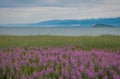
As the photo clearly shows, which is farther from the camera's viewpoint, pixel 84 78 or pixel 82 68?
pixel 82 68

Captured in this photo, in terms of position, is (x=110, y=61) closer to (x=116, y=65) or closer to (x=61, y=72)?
(x=116, y=65)

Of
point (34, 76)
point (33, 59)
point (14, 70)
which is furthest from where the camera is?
point (33, 59)

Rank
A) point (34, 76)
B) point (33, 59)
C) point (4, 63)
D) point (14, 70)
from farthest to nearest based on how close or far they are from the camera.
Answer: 1. point (33, 59)
2. point (4, 63)
3. point (14, 70)
4. point (34, 76)

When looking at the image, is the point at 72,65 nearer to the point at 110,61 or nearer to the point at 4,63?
the point at 110,61

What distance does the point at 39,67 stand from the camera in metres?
5.75

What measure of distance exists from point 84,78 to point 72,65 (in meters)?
0.97

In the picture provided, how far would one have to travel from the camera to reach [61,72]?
530 cm

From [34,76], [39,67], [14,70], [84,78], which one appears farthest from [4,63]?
[84,78]

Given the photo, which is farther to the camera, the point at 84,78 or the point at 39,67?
the point at 39,67

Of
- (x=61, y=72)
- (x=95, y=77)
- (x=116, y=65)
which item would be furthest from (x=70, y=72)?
(x=116, y=65)

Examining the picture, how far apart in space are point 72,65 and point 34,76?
4.29ft

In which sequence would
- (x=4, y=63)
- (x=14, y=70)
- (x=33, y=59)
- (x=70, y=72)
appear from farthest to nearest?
(x=33, y=59), (x=4, y=63), (x=14, y=70), (x=70, y=72)

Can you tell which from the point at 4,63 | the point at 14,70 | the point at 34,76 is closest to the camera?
the point at 34,76

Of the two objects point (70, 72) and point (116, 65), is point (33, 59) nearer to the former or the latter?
point (70, 72)
